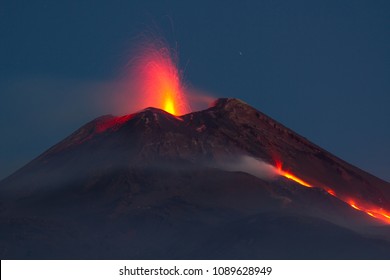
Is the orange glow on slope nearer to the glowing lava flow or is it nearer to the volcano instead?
the glowing lava flow

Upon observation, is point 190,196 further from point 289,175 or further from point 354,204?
point 354,204

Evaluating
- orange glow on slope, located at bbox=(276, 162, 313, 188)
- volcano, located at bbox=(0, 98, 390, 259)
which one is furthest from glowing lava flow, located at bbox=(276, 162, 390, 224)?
volcano, located at bbox=(0, 98, 390, 259)

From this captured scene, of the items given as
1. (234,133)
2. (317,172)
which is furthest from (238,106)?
(317,172)

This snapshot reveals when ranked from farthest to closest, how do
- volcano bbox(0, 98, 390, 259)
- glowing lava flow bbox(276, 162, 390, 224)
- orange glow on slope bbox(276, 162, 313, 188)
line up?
glowing lava flow bbox(276, 162, 390, 224), orange glow on slope bbox(276, 162, 313, 188), volcano bbox(0, 98, 390, 259)

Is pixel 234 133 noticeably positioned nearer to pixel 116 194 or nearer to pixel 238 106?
pixel 238 106

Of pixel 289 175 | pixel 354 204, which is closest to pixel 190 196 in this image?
pixel 289 175

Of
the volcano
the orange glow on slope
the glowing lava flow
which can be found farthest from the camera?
the glowing lava flow

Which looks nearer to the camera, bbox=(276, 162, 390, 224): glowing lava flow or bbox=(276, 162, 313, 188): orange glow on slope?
bbox=(276, 162, 313, 188): orange glow on slope

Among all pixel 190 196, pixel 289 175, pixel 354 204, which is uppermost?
pixel 289 175
